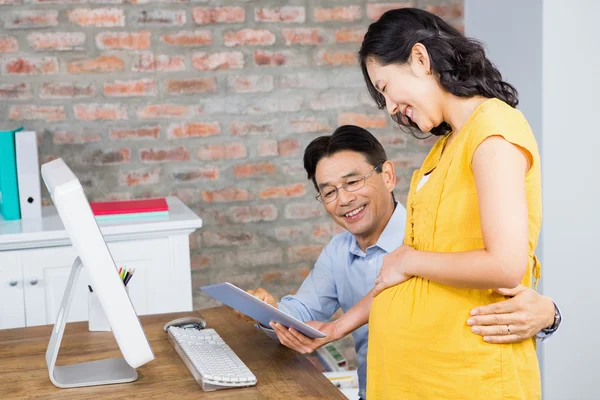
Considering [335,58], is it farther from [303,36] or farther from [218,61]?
[218,61]

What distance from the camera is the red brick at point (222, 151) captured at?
10.5 ft

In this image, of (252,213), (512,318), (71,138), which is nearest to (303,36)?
(252,213)

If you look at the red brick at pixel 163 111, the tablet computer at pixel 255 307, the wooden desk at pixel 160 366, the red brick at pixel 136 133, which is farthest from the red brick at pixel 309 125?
the tablet computer at pixel 255 307

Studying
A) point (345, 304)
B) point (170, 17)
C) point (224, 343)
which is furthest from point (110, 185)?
point (224, 343)

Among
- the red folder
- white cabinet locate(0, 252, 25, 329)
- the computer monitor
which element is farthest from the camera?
the red folder

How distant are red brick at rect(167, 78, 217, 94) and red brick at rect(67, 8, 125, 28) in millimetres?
309

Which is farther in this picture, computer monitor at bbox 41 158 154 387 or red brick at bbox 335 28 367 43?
red brick at bbox 335 28 367 43

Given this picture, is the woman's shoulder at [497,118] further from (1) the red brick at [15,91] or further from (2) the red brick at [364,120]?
(1) the red brick at [15,91]

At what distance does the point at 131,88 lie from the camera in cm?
311

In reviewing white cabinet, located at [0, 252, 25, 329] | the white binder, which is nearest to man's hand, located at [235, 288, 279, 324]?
white cabinet, located at [0, 252, 25, 329]

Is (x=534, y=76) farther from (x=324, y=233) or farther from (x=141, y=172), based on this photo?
(x=141, y=172)

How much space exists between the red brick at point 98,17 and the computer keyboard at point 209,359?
65.0 inches

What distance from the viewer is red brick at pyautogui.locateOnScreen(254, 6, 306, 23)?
320 centimetres

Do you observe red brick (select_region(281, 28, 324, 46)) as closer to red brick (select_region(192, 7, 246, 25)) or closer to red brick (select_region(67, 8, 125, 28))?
red brick (select_region(192, 7, 246, 25))
